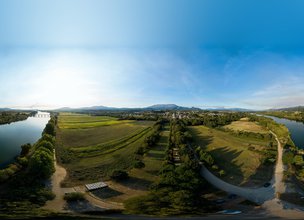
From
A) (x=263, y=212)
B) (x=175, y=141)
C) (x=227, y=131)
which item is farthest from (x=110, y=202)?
(x=227, y=131)

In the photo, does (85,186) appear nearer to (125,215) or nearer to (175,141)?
(125,215)

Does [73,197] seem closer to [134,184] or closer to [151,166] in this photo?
[134,184]

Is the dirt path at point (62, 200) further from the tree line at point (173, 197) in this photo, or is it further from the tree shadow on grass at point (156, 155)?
the tree shadow on grass at point (156, 155)

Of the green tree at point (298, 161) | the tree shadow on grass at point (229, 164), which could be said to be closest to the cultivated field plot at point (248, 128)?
the tree shadow on grass at point (229, 164)

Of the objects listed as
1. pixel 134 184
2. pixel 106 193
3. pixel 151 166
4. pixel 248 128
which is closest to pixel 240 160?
pixel 151 166

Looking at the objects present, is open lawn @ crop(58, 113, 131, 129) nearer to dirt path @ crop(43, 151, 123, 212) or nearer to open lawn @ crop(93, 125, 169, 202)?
open lawn @ crop(93, 125, 169, 202)

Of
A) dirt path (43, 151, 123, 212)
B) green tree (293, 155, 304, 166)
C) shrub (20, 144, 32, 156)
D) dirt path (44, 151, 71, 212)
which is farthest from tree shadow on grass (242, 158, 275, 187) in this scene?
shrub (20, 144, 32, 156)
